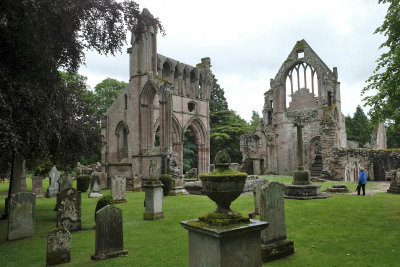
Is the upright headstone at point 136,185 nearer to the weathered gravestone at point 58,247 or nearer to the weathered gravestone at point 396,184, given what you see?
the weathered gravestone at point 58,247

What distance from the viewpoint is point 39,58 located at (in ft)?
21.9

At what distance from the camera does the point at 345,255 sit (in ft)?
18.1

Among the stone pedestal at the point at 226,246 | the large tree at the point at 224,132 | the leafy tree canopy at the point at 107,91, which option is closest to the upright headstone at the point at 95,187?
the stone pedestal at the point at 226,246

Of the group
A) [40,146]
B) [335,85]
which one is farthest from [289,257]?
[335,85]

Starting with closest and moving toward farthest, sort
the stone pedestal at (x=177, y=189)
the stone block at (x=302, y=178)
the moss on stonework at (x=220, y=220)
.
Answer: the moss on stonework at (x=220, y=220) < the stone block at (x=302, y=178) < the stone pedestal at (x=177, y=189)

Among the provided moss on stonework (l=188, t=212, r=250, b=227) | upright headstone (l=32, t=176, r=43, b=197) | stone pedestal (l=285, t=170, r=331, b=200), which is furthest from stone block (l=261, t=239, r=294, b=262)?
upright headstone (l=32, t=176, r=43, b=197)

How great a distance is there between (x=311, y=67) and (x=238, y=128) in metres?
14.4

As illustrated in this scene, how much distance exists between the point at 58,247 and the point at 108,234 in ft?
3.02

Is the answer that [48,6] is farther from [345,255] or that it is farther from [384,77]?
[384,77]

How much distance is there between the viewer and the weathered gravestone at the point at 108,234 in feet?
18.6

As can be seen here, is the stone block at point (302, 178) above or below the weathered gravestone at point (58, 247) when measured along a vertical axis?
above

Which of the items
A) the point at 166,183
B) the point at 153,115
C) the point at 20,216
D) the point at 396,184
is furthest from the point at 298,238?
the point at 153,115

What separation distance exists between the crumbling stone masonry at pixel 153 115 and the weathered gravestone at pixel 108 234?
A: 44.7 feet

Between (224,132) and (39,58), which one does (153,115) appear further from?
(224,132)
